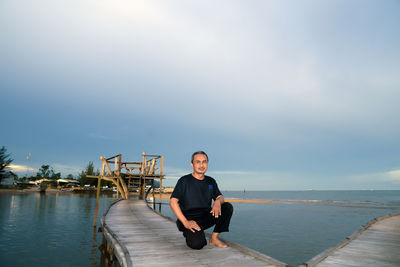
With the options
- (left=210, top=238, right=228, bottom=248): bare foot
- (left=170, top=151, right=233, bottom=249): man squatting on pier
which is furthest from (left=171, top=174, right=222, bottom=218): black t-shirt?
(left=210, top=238, right=228, bottom=248): bare foot

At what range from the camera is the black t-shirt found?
4.36 m

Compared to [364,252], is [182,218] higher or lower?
higher

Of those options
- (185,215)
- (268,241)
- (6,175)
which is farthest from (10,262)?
(6,175)

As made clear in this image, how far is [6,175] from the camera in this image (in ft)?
231

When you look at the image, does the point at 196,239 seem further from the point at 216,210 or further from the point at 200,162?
the point at 200,162

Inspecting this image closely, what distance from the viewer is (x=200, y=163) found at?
14.5 ft

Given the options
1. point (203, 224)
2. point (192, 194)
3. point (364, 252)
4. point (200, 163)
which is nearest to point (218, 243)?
point (203, 224)

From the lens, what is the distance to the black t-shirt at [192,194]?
4.36 metres

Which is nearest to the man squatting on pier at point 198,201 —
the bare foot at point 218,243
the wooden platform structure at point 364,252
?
the bare foot at point 218,243

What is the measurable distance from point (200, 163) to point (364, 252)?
5.04 metres

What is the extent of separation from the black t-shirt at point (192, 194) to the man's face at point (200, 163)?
0.68 ft

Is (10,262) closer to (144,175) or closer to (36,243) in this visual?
(36,243)

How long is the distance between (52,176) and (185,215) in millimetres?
115213

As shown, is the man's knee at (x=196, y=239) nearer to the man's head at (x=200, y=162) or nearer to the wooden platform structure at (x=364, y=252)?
the man's head at (x=200, y=162)
